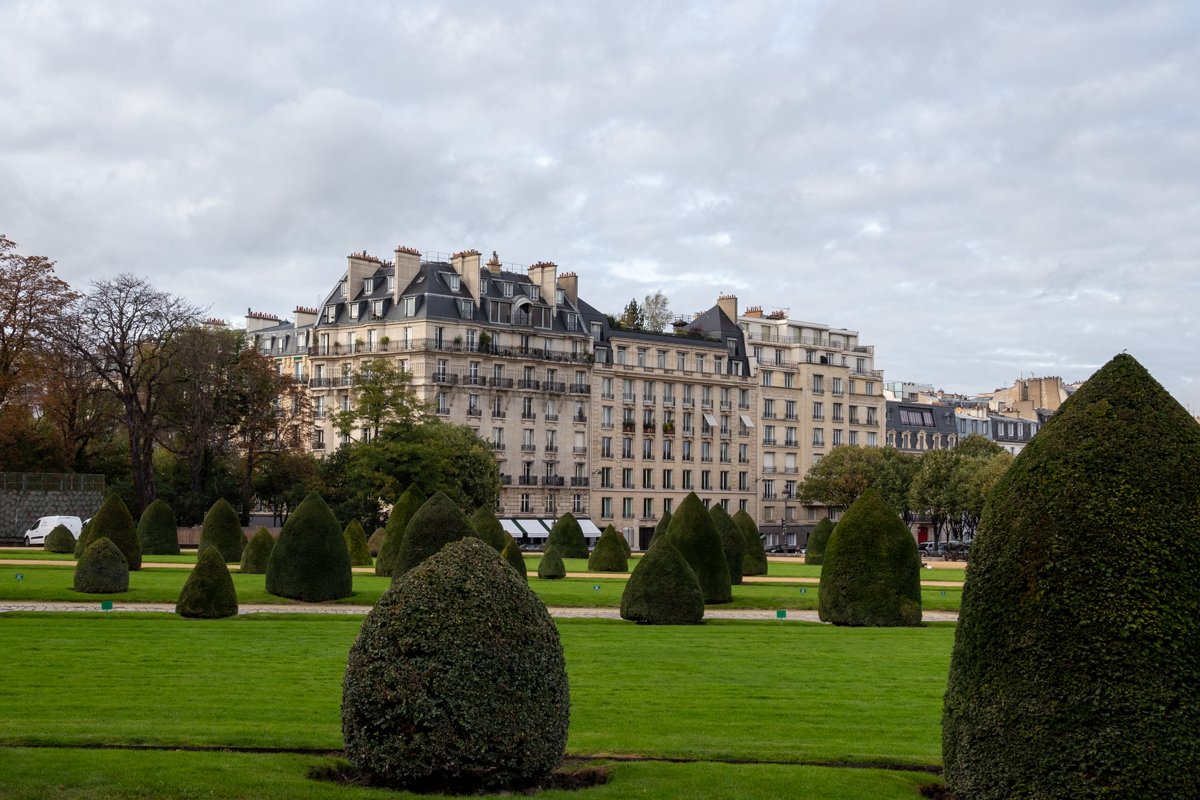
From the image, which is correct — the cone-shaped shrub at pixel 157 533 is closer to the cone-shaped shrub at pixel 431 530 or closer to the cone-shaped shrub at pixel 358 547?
the cone-shaped shrub at pixel 358 547

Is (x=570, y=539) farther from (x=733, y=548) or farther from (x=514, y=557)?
(x=514, y=557)

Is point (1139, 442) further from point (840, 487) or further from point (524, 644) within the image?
point (840, 487)

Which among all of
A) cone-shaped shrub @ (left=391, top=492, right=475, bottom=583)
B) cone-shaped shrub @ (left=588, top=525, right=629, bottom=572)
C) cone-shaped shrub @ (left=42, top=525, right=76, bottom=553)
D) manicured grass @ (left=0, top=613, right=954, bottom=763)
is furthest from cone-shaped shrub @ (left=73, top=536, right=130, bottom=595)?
cone-shaped shrub @ (left=588, top=525, right=629, bottom=572)

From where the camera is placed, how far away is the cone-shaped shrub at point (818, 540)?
181ft

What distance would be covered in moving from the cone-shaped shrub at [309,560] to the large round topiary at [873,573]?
12395mm

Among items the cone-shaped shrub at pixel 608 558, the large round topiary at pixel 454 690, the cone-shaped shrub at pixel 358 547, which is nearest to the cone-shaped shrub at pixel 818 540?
the cone-shaped shrub at pixel 608 558

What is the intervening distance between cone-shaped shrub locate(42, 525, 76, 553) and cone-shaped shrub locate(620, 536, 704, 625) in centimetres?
2836

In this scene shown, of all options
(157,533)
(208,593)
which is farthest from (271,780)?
(157,533)

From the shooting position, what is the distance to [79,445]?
63.6 m

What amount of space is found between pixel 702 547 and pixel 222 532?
803 inches

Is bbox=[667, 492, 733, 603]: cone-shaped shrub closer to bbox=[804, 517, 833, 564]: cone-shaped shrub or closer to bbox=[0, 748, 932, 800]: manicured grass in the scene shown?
bbox=[0, 748, 932, 800]: manicured grass

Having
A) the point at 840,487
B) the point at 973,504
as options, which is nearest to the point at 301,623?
the point at 973,504

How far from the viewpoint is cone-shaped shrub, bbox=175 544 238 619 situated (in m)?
25.4

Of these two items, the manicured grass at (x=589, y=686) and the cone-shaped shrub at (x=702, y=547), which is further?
the cone-shaped shrub at (x=702, y=547)
